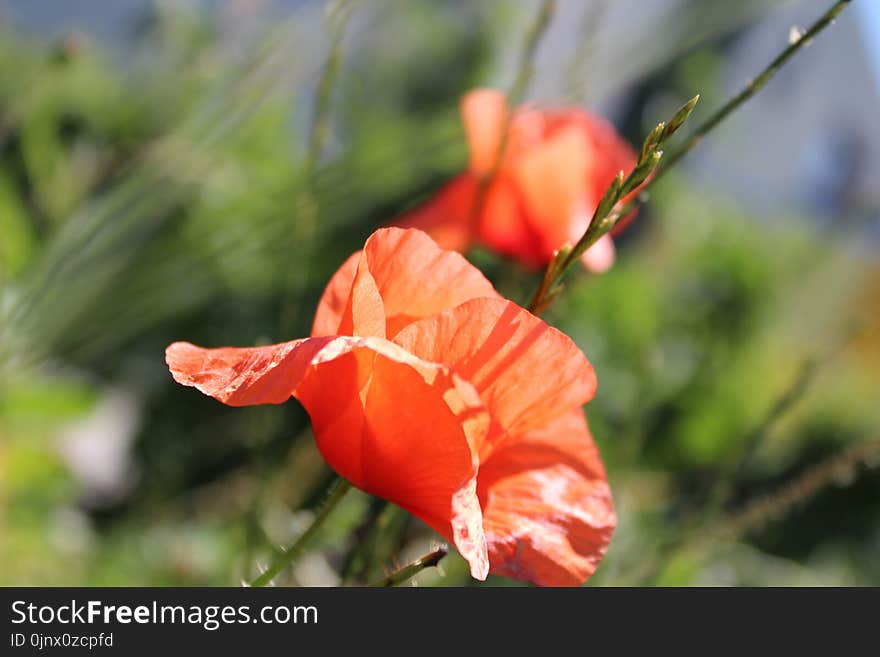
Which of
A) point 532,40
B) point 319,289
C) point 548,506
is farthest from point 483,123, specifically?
point 319,289

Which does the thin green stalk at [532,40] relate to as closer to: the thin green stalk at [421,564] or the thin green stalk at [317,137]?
the thin green stalk at [317,137]

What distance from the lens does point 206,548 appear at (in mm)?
774

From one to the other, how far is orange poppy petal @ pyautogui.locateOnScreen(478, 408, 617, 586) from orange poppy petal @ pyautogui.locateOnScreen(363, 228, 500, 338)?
4 centimetres

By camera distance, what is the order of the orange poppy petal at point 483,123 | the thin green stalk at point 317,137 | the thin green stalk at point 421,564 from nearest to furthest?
1. the thin green stalk at point 421,564
2. the thin green stalk at point 317,137
3. the orange poppy petal at point 483,123

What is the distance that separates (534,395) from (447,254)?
0.04m

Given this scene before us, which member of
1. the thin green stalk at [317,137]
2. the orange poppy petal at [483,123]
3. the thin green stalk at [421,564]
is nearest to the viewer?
the thin green stalk at [421,564]

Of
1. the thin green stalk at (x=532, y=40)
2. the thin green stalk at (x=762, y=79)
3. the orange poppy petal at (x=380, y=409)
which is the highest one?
the thin green stalk at (x=532, y=40)

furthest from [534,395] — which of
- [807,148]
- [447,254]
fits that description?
[807,148]

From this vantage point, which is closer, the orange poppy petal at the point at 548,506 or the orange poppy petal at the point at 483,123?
the orange poppy petal at the point at 548,506

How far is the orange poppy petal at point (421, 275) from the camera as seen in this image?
26cm

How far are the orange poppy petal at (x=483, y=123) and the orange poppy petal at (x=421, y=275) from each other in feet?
0.94

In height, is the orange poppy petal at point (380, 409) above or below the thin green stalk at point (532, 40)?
below

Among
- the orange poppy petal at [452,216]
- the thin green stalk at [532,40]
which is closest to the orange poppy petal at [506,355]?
the thin green stalk at [532,40]

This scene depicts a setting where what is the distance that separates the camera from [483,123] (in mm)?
560
